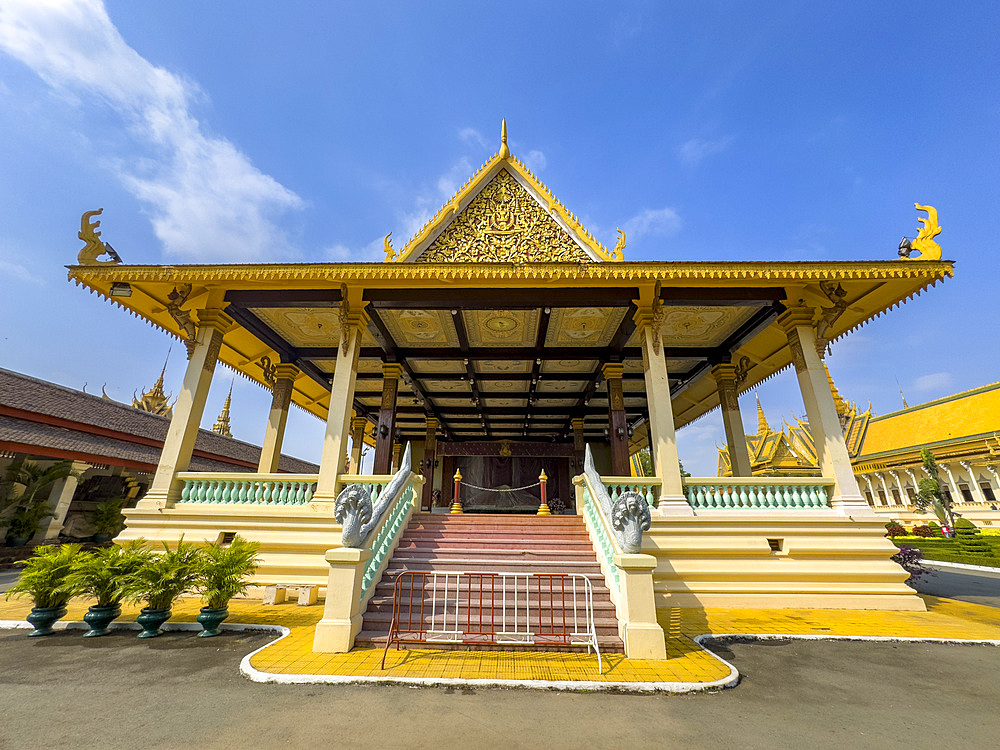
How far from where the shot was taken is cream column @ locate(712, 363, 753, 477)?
34.7ft

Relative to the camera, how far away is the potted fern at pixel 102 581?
4.97m

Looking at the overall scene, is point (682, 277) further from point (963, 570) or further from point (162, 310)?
point (963, 570)

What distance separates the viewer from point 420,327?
10.5 m

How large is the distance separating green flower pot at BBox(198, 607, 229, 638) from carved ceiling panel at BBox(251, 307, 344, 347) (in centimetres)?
604

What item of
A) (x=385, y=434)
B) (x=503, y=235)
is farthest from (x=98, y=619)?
(x=503, y=235)

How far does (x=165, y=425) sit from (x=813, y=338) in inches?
883

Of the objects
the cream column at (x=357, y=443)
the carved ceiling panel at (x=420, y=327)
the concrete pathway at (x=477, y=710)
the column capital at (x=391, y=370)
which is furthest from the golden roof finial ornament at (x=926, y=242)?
the cream column at (x=357, y=443)

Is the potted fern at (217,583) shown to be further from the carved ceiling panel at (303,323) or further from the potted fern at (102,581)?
the carved ceiling panel at (303,323)

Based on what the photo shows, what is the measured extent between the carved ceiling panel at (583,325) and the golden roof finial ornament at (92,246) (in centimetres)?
888

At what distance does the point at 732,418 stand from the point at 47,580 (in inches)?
511

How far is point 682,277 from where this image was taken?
311 inches

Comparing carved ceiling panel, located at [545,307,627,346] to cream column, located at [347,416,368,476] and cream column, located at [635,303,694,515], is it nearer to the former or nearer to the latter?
cream column, located at [635,303,694,515]

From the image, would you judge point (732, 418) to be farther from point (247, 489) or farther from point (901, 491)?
point (901, 491)

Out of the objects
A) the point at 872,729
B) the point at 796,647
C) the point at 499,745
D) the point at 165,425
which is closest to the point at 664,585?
the point at 796,647
